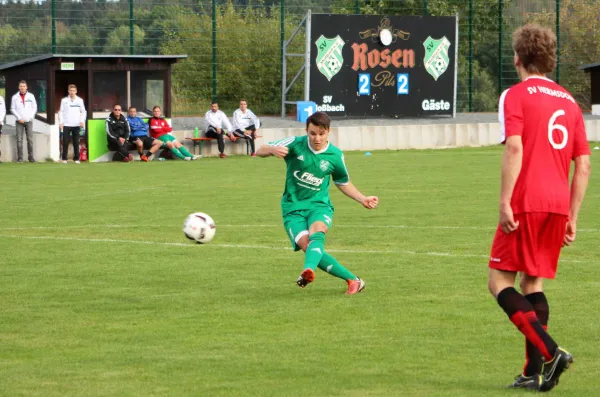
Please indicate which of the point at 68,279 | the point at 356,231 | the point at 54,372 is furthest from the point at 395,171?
the point at 54,372

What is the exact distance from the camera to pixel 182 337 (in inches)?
285

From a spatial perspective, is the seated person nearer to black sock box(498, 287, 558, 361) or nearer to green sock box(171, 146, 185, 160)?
green sock box(171, 146, 185, 160)

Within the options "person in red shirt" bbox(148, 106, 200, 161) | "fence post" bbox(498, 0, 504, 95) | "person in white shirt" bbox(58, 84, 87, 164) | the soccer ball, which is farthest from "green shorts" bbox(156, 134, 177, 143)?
the soccer ball


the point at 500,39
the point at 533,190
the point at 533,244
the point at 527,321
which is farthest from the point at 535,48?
the point at 500,39

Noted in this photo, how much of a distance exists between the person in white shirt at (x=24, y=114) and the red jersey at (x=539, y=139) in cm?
2300

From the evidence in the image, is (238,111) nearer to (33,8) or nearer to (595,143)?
(33,8)

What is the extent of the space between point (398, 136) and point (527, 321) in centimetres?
2836

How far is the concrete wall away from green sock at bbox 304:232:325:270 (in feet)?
68.9

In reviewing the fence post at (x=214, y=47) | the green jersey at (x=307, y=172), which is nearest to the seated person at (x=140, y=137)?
the fence post at (x=214, y=47)

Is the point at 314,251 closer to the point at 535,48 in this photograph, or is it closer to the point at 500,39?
the point at 535,48

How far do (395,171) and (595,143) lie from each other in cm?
1446

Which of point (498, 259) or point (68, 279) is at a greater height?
point (498, 259)

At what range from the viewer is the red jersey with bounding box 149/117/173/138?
28797 millimetres

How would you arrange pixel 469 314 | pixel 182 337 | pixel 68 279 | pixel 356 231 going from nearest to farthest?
pixel 182 337 → pixel 469 314 → pixel 68 279 → pixel 356 231
